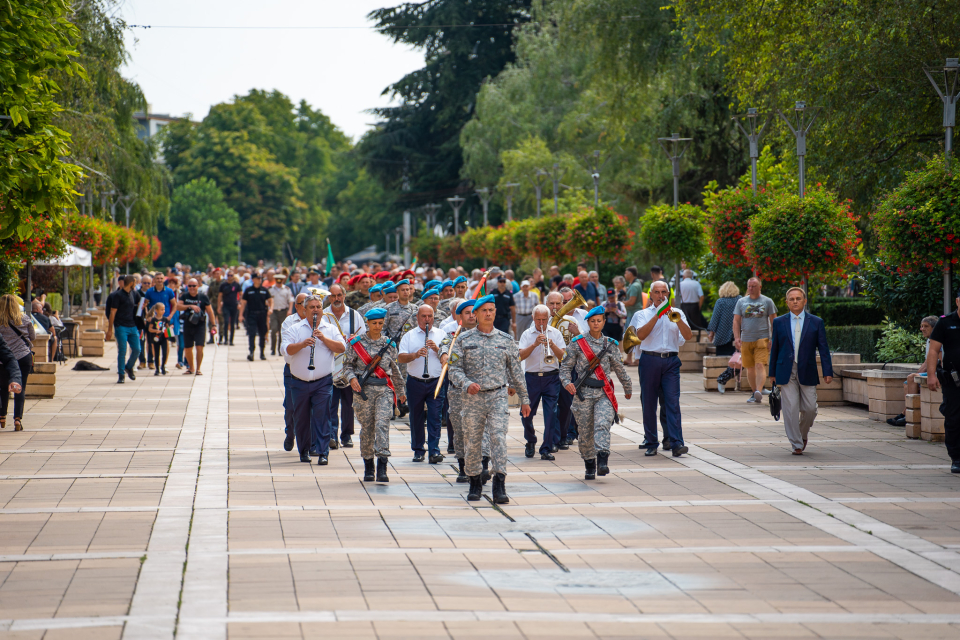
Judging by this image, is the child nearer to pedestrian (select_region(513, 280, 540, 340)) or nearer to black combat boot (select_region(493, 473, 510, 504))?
pedestrian (select_region(513, 280, 540, 340))

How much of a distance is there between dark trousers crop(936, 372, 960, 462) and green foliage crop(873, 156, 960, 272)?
2.84 metres

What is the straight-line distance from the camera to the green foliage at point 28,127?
11484mm

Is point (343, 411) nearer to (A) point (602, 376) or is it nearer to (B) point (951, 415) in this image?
(A) point (602, 376)

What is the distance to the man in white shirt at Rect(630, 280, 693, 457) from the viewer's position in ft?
39.9

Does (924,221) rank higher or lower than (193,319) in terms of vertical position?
higher

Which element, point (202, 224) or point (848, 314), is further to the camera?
point (202, 224)

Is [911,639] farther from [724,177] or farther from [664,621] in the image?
[724,177]

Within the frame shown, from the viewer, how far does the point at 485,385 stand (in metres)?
9.56

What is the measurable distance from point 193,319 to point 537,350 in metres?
11.4

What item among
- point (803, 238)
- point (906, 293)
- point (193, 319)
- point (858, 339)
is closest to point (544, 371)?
point (803, 238)

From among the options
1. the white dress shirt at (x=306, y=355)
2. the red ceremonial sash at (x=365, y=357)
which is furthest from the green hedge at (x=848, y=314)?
the red ceremonial sash at (x=365, y=357)

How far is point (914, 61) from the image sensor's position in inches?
797

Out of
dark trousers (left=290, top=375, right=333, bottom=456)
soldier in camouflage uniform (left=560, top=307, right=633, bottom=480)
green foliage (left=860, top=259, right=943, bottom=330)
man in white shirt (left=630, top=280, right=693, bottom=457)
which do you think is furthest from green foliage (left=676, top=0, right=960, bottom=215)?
dark trousers (left=290, top=375, right=333, bottom=456)

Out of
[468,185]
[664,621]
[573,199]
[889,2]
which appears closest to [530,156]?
[573,199]
